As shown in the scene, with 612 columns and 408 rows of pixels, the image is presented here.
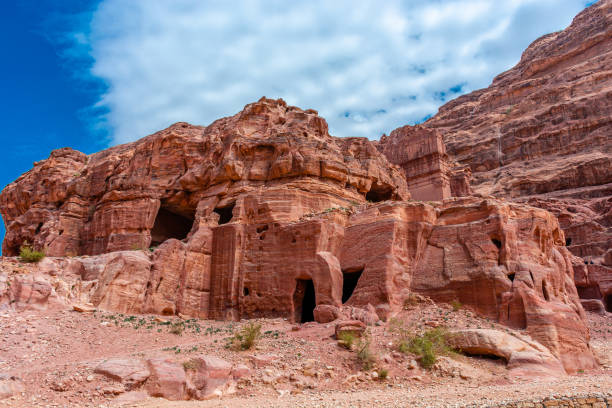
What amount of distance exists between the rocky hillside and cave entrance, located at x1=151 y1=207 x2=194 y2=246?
3044 cm

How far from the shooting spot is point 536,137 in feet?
218

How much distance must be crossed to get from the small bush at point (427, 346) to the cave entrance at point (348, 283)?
20.2 ft

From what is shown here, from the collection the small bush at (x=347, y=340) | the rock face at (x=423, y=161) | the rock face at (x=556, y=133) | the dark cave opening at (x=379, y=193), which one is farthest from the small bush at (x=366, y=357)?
the rock face at (x=556, y=133)

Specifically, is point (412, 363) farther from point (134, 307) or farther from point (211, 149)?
point (211, 149)

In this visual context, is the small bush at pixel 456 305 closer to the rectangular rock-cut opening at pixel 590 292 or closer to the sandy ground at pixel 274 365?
the sandy ground at pixel 274 365

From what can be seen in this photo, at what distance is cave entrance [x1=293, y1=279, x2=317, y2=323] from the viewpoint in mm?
22547

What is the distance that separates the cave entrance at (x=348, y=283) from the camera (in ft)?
77.3

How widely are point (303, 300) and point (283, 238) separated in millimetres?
2926

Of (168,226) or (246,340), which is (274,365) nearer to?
(246,340)

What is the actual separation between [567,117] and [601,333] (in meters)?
43.3

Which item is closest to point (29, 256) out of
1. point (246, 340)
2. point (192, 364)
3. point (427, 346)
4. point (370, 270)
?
point (192, 364)

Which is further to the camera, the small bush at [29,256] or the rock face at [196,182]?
the rock face at [196,182]

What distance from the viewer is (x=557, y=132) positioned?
6431 centimetres

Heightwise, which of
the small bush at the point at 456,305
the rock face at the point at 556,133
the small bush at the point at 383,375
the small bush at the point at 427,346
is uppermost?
the rock face at the point at 556,133
